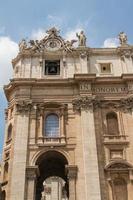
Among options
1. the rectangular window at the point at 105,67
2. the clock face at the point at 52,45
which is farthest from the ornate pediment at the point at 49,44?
the rectangular window at the point at 105,67

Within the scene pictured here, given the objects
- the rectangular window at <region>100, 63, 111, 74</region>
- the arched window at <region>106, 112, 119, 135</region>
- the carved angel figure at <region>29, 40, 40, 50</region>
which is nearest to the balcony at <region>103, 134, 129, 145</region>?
the arched window at <region>106, 112, 119, 135</region>

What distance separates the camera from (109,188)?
2614cm

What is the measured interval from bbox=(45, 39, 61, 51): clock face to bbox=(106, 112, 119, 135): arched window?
949cm

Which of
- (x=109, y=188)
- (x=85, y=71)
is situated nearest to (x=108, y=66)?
(x=85, y=71)

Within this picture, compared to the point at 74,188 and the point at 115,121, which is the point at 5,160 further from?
the point at 115,121

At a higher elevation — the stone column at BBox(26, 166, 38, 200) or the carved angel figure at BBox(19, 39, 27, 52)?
the carved angel figure at BBox(19, 39, 27, 52)

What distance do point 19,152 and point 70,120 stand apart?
5481mm

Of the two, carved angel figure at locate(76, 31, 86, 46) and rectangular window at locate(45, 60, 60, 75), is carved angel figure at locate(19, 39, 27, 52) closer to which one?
rectangular window at locate(45, 60, 60, 75)

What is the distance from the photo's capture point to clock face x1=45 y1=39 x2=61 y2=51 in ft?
112

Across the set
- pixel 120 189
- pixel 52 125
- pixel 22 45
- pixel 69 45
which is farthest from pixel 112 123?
pixel 22 45

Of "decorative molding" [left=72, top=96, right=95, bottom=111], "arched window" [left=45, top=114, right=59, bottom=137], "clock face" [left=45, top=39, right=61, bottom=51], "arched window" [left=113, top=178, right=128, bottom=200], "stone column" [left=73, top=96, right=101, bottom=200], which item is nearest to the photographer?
"stone column" [left=73, top=96, right=101, bottom=200]

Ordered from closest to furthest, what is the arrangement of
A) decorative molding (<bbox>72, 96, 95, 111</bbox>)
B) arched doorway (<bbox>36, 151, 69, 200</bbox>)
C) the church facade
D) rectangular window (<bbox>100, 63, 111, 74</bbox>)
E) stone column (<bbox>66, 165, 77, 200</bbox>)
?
stone column (<bbox>66, 165, 77, 200</bbox>), the church facade, arched doorway (<bbox>36, 151, 69, 200</bbox>), decorative molding (<bbox>72, 96, 95, 111</bbox>), rectangular window (<bbox>100, 63, 111, 74</bbox>)

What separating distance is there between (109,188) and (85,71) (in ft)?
38.5

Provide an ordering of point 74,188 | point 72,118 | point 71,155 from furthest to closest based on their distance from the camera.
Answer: point 72,118 < point 71,155 < point 74,188
